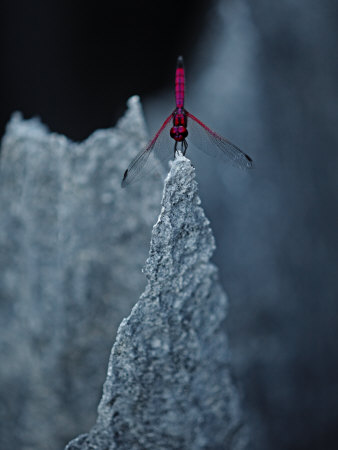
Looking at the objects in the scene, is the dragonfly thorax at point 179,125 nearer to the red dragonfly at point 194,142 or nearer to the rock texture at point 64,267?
the red dragonfly at point 194,142

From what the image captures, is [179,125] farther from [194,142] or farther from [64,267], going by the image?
[64,267]

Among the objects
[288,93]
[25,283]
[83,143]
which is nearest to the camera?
[288,93]

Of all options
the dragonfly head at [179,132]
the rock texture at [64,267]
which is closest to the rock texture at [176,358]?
the dragonfly head at [179,132]

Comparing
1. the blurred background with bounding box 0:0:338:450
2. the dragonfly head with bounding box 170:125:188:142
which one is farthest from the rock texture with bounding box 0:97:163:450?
the dragonfly head with bounding box 170:125:188:142

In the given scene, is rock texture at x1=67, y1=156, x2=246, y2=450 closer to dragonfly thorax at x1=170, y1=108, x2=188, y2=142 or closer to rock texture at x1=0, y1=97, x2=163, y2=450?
dragonfly thorax at x1=170, y1=108, x2=188, y2=142

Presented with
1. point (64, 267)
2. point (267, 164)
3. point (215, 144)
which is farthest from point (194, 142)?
point (64, 267)

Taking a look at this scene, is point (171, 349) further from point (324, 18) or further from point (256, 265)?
point (324, 18)

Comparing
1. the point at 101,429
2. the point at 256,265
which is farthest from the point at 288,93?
the point at 101,429
